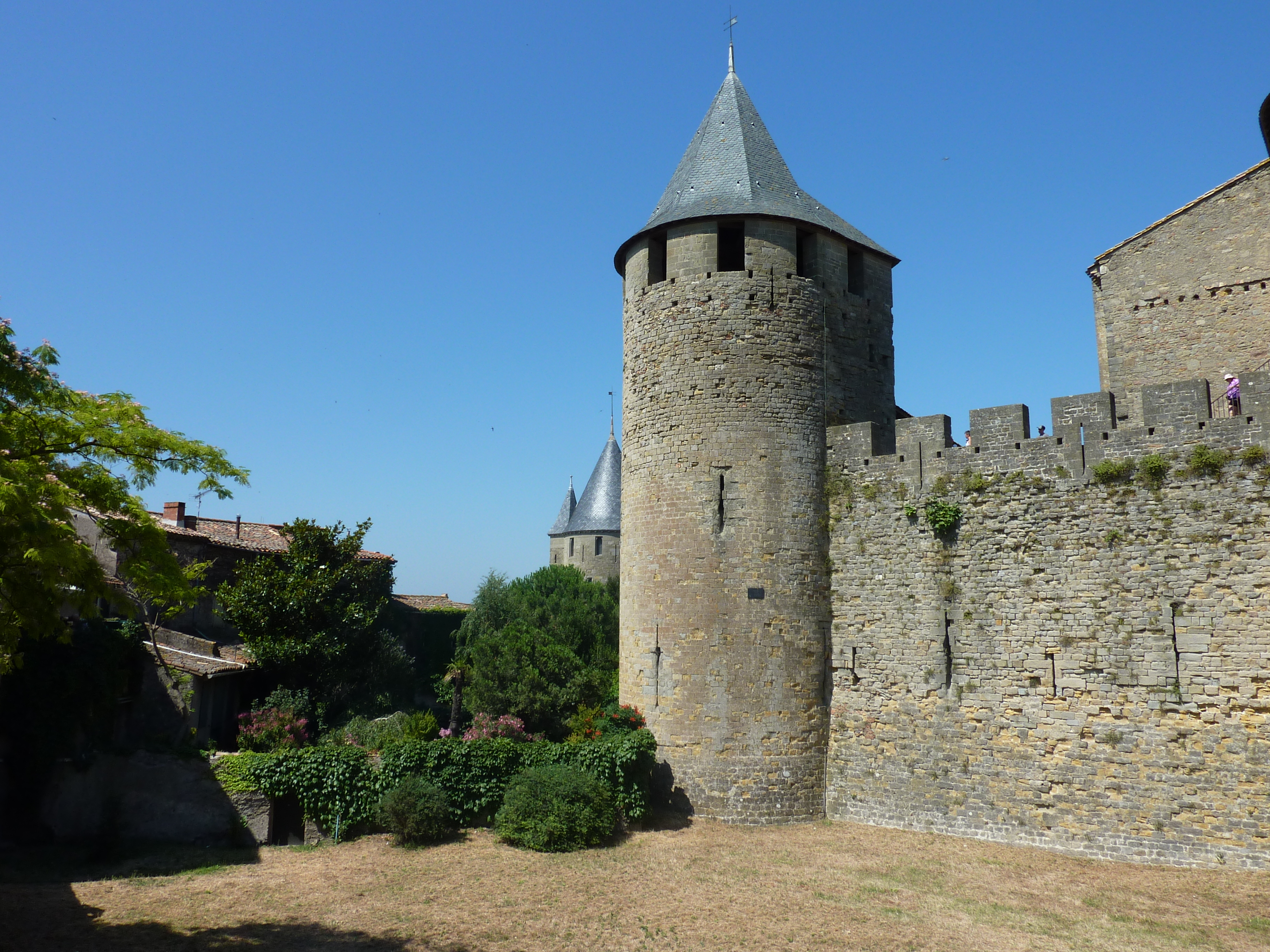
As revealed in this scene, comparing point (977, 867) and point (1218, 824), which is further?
point (977, 867)

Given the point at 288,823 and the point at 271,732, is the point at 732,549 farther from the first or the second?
the point at 271,732

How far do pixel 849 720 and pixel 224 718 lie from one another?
1212 centimetres

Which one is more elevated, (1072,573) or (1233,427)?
(1233,427)

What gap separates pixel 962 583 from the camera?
13.3m

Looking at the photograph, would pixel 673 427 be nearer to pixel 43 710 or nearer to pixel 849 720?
pixel 849 720

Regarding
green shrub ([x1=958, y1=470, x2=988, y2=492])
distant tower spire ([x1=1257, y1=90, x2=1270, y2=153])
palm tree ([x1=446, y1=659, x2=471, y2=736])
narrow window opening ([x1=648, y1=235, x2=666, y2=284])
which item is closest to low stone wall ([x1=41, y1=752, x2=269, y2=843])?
palm tree ([x1=446, y1=659, x2=471, y2=736])

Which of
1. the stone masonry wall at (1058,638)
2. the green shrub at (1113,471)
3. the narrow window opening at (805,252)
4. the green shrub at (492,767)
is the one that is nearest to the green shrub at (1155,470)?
the stone masonry wall at (1058,638)

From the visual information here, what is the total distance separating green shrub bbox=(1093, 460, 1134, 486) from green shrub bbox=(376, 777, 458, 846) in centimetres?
1106

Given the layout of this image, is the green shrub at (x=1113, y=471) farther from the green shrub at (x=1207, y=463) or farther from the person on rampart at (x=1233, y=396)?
the person on rampart at (x=1233, y=396)

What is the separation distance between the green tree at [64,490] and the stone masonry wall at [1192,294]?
15.3 meters

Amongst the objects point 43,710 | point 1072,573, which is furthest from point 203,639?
point 1072,573

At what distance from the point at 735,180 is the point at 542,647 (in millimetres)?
10771

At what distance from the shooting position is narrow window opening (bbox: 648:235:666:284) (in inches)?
629

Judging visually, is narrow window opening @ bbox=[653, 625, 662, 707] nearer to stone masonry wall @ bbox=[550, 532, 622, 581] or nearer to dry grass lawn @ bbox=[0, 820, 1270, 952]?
dry grass lawn @ bbox=[0, 820, 1270, 952]
